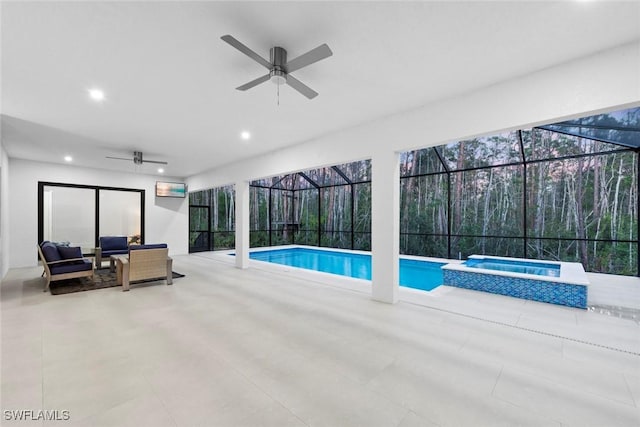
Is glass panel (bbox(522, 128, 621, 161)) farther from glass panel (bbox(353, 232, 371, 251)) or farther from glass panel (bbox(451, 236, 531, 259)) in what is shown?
glass panel (bbox(353, 232, 371, 251))

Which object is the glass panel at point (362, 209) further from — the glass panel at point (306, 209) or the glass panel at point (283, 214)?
the glass panel at point (283, 214)

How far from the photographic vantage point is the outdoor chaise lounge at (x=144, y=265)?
4973 millimetres

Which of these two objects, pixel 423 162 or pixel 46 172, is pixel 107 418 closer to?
pixel 46 172

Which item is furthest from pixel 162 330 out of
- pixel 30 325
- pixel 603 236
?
pixel 603 236

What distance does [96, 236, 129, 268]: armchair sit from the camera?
697 cm

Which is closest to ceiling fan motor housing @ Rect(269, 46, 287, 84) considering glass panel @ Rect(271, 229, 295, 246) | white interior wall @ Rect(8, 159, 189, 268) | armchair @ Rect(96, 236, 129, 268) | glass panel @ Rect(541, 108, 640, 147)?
glass panel @ Rect(541, 108, 640, 147)

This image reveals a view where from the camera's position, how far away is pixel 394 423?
5.61ft

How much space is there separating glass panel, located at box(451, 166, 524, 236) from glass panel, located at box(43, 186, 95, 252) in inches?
478

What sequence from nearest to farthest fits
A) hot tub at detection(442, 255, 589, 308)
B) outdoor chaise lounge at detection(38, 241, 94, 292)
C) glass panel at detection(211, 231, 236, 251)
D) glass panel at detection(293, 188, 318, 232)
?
hot tub at detection(442, 255, 589, 308) < outdoor chaise lounge at detection(38, 241, 94, 292) < glass panel at detection(211, 231, 236, 251) < glass panel at detection(293, 188, 318, 232)

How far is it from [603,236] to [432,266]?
4778 mm

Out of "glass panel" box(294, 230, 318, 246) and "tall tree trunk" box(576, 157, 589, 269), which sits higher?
"tall tree trunk" box(576, 157, 589, 269)

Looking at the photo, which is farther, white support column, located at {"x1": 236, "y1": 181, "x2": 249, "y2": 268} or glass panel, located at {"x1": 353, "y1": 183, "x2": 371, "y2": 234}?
glass panel, located at {"x1": 353, "y1": 183, "x2": 371, "y2": 234}

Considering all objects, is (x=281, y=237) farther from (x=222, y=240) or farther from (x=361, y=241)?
(x=361, y=241)

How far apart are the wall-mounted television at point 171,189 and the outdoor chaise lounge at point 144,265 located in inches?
184
